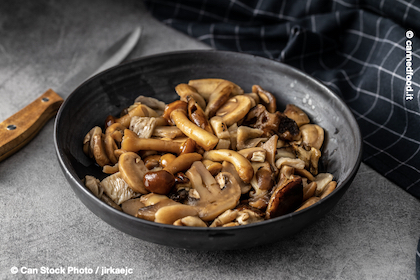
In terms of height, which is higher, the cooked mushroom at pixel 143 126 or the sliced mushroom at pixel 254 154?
the sliced mushroom at pixel 254 154

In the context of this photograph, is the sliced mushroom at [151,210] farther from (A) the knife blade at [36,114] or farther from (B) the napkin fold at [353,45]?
(B) the napkin fold at [353,45]

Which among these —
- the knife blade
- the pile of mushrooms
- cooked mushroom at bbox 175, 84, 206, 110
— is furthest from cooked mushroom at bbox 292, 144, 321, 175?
the knife blade

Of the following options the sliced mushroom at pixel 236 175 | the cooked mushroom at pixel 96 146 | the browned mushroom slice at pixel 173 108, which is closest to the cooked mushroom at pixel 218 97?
the browned mushroom slice at pixel 173 108

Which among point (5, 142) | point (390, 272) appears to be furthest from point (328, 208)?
point (5, 142)

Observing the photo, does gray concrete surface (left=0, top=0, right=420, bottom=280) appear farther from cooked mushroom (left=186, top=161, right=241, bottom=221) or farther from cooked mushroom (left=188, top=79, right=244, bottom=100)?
cooked mushroom (left=188, top=79, right=244, bottom=100)

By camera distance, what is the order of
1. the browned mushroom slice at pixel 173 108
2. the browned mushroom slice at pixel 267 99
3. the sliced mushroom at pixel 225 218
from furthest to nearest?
1. the browned mushroom slice at pixel 267 99
2. the browned mushroom slice at pixel 173 108
3. the sliced mushroom at pixel 225 218

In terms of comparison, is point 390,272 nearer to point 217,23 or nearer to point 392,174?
point 392,174

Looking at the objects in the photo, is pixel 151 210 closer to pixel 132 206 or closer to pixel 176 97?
pixel 132 206
